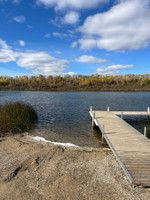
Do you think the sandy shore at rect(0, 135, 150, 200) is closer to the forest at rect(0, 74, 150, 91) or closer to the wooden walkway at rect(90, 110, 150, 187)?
the wooden walkway at rect(90, 110, 150, 187)

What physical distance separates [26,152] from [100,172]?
4.10 metres

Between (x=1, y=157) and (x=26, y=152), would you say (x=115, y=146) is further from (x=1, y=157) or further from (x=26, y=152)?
(x=1, y=157)

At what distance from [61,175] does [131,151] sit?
357 centimetres

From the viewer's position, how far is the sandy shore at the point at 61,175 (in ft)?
14.2

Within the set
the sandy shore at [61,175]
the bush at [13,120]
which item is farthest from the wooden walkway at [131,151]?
the bush at [13,120]

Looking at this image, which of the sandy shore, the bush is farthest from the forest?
the sandy shore

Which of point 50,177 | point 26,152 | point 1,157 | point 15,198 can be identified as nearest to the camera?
point 15,198

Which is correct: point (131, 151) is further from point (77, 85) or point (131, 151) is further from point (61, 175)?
point (77, 85)

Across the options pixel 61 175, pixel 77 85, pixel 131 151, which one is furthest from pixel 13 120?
pixel 77 85

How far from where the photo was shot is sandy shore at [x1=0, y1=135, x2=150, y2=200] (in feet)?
14.2

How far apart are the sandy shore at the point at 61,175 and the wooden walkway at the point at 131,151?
13.5 inches

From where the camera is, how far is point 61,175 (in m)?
5.32

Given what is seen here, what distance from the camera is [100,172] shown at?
555 centimetres

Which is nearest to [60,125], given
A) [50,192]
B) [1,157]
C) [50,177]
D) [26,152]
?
[26,152]
